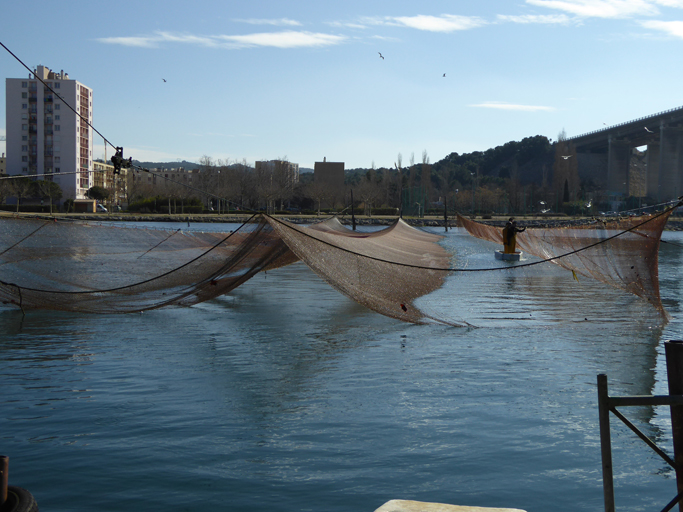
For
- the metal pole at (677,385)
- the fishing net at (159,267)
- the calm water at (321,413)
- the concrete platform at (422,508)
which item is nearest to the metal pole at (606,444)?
the metal pole at (677,385)

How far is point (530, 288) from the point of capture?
55.8 ft

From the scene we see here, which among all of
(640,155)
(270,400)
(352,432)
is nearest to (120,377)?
(270,400)

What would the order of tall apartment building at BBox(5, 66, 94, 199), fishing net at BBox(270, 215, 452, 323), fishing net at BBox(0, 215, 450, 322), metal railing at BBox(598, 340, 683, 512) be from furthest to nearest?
1. tall apartment building at BBox(5, 66, 94, 199)
2. fishing net at BBox(0, 215, 450, 322)
3. fishing net at BBox(270, 215, 452, 323)
4. metal railing at BBox(598, 340, 683, 512)

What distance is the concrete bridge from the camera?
89.4m

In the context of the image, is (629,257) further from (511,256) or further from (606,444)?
(511,256)

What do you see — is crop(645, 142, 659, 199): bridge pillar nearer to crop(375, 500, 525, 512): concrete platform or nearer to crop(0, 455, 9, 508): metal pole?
crop(375, 500, 525, 512): concrete platform

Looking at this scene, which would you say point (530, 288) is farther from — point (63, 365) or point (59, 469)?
point (59, 469)

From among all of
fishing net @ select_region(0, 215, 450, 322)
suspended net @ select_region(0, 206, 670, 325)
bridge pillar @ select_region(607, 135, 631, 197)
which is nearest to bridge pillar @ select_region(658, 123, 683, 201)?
bridge pillar @ select_region(607, 135, 631, 197)

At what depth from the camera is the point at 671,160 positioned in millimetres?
90375

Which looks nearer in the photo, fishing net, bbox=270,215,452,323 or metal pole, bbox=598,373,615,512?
metal pole, bbox=598,373,615,512

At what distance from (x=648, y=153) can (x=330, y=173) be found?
4808 cm

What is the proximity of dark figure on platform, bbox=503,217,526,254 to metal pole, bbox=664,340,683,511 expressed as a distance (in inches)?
720

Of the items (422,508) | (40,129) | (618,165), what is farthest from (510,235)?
(40,129)

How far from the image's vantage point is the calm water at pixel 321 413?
4758 millimetres
